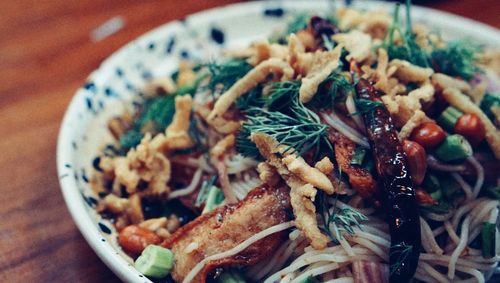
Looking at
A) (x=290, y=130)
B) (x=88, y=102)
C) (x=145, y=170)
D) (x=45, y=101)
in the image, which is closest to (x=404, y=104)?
(x=290, y=130)

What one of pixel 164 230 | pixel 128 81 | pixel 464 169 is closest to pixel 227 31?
pixel 128 81

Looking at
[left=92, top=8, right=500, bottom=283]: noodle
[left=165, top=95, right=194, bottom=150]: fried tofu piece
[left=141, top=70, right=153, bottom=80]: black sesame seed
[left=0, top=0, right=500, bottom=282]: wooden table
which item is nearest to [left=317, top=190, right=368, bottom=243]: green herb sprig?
[left=92, top=8, right=500, bottom=283]: noodle

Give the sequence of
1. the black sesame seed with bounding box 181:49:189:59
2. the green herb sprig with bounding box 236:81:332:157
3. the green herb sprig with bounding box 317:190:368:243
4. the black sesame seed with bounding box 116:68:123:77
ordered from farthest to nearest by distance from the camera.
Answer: the black sesame seed with bounding box 181:49:189:59 < the black sesame seed with bounding box 116:68:123:77 < the green herb sprig with bounding box 236:81:332:157 < the green herb sprig with bounding box 317:190:368:243

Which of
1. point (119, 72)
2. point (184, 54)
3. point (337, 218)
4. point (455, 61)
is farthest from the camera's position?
point (184, 54)

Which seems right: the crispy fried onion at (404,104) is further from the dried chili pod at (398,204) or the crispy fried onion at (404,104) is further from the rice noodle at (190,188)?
the rice noodle at (190,188)

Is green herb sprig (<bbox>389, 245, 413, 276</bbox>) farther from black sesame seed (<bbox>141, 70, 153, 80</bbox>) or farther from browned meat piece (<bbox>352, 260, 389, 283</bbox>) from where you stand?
black sesame seed (<bbox>141, 70, 153, 80</bbox>)

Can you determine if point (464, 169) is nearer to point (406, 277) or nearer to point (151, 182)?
point (406, 277)

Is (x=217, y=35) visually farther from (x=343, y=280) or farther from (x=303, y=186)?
(x=343, y=280)
